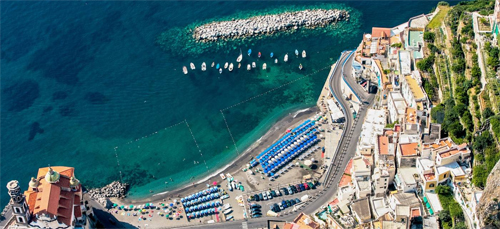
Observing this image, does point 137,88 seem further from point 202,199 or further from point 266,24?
point 202,199

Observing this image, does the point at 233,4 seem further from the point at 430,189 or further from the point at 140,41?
the point at 430,189

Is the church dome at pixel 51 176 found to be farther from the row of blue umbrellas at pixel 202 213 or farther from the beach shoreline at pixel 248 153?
the row of blue umbrellas at pixel 202 213

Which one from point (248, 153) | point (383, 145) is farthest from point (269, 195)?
point (383, 145)

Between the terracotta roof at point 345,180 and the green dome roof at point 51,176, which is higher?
the green dome roof at point 51,176

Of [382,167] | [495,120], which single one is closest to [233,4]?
[382,167]

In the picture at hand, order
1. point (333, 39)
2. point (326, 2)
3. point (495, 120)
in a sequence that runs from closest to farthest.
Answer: point (495, 120) < point (333, 39) < point (326, 2)

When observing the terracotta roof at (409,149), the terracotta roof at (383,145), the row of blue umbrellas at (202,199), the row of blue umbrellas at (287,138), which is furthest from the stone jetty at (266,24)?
the terracotta roof at (409,149)

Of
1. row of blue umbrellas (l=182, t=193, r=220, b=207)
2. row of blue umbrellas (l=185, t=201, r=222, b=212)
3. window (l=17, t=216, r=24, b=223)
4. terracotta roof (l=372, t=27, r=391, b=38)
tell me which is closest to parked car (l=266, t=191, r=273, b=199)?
row of blue umbrellas (l=185, t=201, r=222, b=212)
